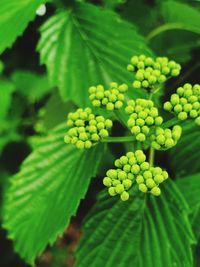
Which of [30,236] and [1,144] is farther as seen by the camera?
[1,144]

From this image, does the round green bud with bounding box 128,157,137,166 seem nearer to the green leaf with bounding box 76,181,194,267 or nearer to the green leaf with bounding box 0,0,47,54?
the green leaf with bounding box 76,181,194,267

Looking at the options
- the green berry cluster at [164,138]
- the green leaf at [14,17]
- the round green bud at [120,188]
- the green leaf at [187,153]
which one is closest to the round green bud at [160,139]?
the green berry cluster at [164,138]

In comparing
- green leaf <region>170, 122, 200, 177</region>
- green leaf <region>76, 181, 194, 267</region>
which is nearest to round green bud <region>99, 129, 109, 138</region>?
green leaf <region>76, 181, 194, 267</region>

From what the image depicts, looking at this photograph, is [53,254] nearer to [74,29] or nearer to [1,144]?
[1,144]

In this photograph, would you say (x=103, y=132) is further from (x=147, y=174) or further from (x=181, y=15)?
(x=181, y=15)

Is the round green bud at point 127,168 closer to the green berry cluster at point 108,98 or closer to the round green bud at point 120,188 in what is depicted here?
the round green bud at point 120,188

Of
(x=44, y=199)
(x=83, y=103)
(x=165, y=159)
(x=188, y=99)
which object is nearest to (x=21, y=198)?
(x=44, y=199)

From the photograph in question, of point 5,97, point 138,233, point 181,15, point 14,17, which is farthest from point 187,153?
point 5,97
